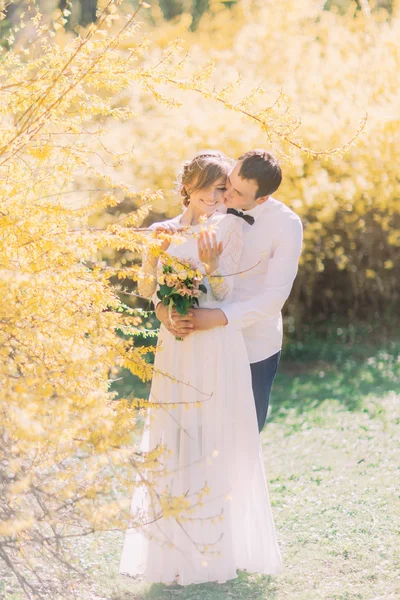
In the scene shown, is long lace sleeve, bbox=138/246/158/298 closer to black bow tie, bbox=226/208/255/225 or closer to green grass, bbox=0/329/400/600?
black bow tie, bbox=226/208/255/225

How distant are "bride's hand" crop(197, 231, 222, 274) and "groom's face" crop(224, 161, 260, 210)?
0.20 meters

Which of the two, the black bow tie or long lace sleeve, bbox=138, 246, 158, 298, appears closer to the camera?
long lace sleeve, bbox=138, 246, 158, 298

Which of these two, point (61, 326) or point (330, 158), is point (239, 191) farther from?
point (330, 158)

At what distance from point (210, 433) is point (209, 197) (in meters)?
0.90

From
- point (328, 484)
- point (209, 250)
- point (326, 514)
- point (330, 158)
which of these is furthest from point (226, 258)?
point (330, 158)

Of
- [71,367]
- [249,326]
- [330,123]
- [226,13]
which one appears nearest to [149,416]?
[249,326]

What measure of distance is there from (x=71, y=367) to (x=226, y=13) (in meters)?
11.7

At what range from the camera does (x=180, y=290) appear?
10.0 feet

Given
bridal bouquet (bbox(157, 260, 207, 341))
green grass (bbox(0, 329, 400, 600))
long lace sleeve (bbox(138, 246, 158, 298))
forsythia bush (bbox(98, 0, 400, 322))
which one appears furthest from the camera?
forsythia bush (bbox(98, 0, 400, 322))

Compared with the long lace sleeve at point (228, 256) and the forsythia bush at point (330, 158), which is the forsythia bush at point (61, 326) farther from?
the forsythia bush at point (330, 158)

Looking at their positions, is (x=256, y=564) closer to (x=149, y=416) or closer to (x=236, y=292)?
(x=149, y=416)

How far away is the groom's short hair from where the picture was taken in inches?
124

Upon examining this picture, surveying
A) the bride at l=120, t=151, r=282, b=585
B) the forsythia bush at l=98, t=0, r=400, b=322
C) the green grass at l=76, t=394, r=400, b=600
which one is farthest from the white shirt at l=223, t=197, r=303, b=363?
the forsythia bush at l=98, t=0, r=400, b=322

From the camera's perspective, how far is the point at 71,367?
2.42m
